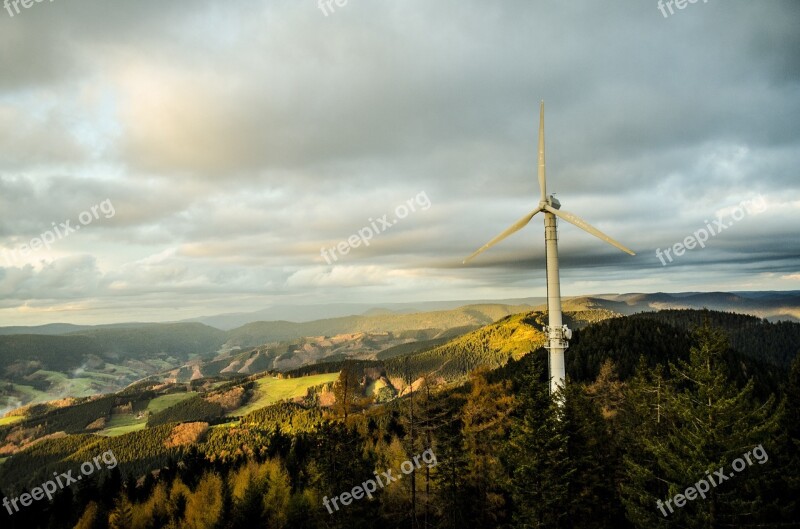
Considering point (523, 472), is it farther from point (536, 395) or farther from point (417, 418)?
point (417, 418)

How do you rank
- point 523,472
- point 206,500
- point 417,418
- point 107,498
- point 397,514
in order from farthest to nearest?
point 107,498 → point 206,500 → point 397,514 → point 417,418 → point 523,472

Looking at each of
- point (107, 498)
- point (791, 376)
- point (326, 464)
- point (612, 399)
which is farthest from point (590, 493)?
point (107, 498)

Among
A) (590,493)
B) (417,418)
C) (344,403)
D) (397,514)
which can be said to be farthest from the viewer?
(344,403)

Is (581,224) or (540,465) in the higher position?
(581,224)

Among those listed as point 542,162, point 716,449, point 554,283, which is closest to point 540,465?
point 716,449

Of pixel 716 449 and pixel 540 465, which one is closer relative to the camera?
pixel 716 449

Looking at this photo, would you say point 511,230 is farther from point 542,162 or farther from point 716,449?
point 716,449

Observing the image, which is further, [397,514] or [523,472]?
[397,514]

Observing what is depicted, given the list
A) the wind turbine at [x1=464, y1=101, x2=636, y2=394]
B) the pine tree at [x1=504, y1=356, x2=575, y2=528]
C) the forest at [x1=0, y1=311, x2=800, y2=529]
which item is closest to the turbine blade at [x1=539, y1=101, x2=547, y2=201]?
the wind turbine at [x1=464, y1=101, x2=636, y2=394]

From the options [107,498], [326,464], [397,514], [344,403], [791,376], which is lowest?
[107,498]

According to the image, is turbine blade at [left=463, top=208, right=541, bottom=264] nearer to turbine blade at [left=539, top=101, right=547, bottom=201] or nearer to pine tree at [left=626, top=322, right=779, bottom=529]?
turbine blade at [left=539, top=101, right=547, bottom=201]

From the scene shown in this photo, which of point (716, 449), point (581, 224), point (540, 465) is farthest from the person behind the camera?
point (581, 224)
